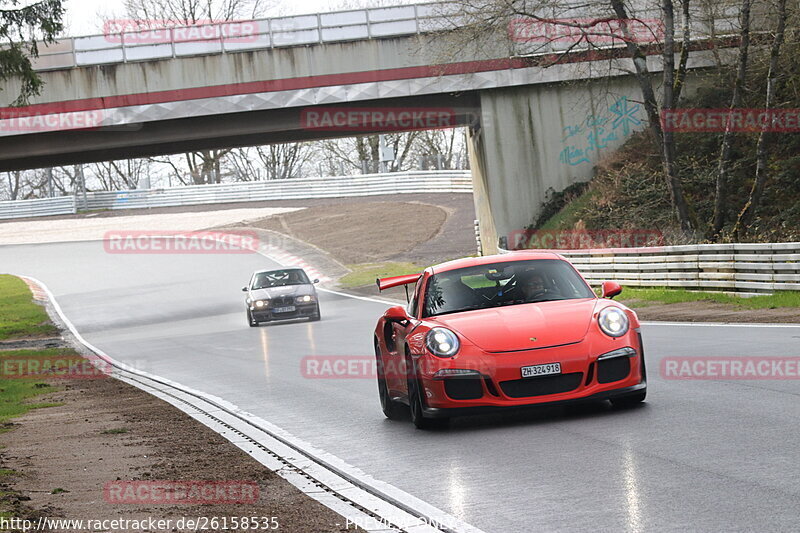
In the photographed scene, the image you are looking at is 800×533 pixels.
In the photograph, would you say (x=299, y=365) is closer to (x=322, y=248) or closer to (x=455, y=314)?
(x=455, y=314)

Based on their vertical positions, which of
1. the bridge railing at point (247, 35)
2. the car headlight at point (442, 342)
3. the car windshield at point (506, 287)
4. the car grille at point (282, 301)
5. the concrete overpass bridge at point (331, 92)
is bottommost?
the car grille at point (282, 301)

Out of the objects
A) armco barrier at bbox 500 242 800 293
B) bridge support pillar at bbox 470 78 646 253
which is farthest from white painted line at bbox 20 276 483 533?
bridge support pillar at bbox 470 78 646 253

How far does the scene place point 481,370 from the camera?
9.21 metres

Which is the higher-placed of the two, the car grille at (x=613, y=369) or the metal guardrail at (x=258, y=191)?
the metal guardrail at (x=258, y=191)

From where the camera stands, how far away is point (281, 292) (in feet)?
96.3

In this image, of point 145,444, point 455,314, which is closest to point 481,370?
point 455,314

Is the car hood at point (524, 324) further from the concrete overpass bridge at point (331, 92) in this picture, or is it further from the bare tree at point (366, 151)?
the bare tree at point (366, 151)

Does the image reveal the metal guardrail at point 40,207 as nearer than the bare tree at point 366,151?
Yes

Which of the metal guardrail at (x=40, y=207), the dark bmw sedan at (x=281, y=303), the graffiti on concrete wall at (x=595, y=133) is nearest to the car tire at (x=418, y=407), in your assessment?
the dark bmw sedan at (x=281, y=303)

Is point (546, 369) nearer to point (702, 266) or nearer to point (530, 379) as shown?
point (530, 379)

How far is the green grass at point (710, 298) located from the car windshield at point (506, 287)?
9477mm

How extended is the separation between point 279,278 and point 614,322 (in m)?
21.5

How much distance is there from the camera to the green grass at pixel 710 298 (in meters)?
19.5

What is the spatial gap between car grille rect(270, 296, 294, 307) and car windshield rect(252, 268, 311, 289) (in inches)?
28.3
